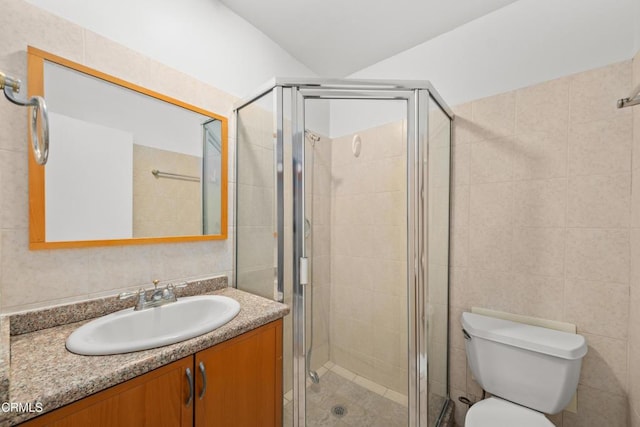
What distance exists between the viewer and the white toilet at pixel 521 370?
113 cm

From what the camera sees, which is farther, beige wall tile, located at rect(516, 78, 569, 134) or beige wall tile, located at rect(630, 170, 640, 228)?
beige wall tile, located at rect(516, 78, 569, 134)

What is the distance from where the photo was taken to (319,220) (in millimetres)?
1285

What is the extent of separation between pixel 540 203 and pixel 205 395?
5.76 feet

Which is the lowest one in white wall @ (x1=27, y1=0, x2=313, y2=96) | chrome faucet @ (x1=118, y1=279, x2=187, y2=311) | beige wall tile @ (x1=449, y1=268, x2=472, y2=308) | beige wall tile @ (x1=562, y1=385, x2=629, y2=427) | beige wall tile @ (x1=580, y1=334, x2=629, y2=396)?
beige wall tile @ (x1=562, y1=385, x2=629, y2=427)

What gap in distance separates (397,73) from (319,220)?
4.51 feet

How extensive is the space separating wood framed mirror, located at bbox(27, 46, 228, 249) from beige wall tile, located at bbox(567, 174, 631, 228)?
181 cm

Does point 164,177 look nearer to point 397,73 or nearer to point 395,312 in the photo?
point 395,312

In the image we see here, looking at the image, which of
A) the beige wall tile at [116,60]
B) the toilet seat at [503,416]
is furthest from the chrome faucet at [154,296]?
the toilet seat at [503,416]

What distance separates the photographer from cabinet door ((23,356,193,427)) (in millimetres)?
636

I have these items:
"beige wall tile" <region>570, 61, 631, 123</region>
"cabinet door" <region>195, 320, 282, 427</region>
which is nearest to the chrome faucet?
"cabinet door" <region>195, 320, 282, 427</region>

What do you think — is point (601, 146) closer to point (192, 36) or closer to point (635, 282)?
point (635, 282)

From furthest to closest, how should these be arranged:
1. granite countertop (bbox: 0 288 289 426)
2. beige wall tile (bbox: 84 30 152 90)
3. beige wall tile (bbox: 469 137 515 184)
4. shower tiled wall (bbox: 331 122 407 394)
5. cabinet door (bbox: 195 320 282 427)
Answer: beige wall tile (bbox: 469 137 515 184), shower tiled wall (bbox: 331 122 407 394), beige wall tile (bbox: 84 30 152 90), cabinet door (bbox: 195 320 282 427), granite countertop (bbox: 0 288 289 426)

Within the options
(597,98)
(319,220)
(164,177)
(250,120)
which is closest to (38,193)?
(164,177)

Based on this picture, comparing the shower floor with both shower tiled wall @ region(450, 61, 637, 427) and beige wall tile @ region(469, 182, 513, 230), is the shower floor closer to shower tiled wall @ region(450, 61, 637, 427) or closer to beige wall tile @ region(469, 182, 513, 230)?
shower tiled wall @ region(450, 61, 637, 427)
